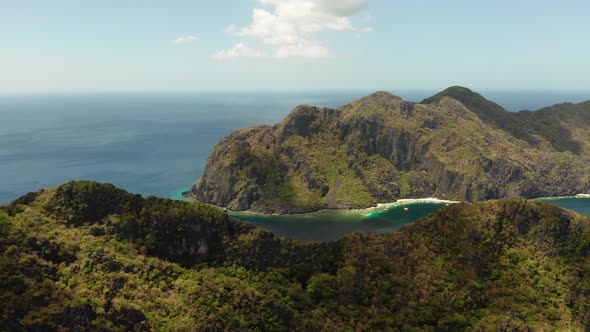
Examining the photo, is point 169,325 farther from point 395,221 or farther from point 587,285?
point 395,221

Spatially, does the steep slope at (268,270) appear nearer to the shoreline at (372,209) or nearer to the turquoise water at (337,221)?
the turquoise water at (337,221)

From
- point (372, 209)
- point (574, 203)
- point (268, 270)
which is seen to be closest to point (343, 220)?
point (372, 209)

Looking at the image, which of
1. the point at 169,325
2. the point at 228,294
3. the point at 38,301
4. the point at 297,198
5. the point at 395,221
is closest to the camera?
the point at 38,301

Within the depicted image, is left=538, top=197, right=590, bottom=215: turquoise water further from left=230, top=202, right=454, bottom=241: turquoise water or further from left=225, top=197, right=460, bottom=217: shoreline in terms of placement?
left=230, top=202, right=454, bottom=241: turquoise water

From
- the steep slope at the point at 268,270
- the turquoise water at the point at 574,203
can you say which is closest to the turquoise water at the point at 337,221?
the turquoise water at the point at 574,203

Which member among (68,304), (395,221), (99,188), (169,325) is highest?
(99,188)

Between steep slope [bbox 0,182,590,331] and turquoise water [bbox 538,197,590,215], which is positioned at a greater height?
steep slope [bbox 0,182,590,331]

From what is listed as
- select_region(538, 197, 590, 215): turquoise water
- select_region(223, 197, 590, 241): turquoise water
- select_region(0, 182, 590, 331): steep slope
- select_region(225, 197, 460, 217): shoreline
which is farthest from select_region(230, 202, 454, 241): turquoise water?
select_region(0, 182, 590, 331): steep slope

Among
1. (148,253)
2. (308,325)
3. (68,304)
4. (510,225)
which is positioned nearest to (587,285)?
(510,225)
